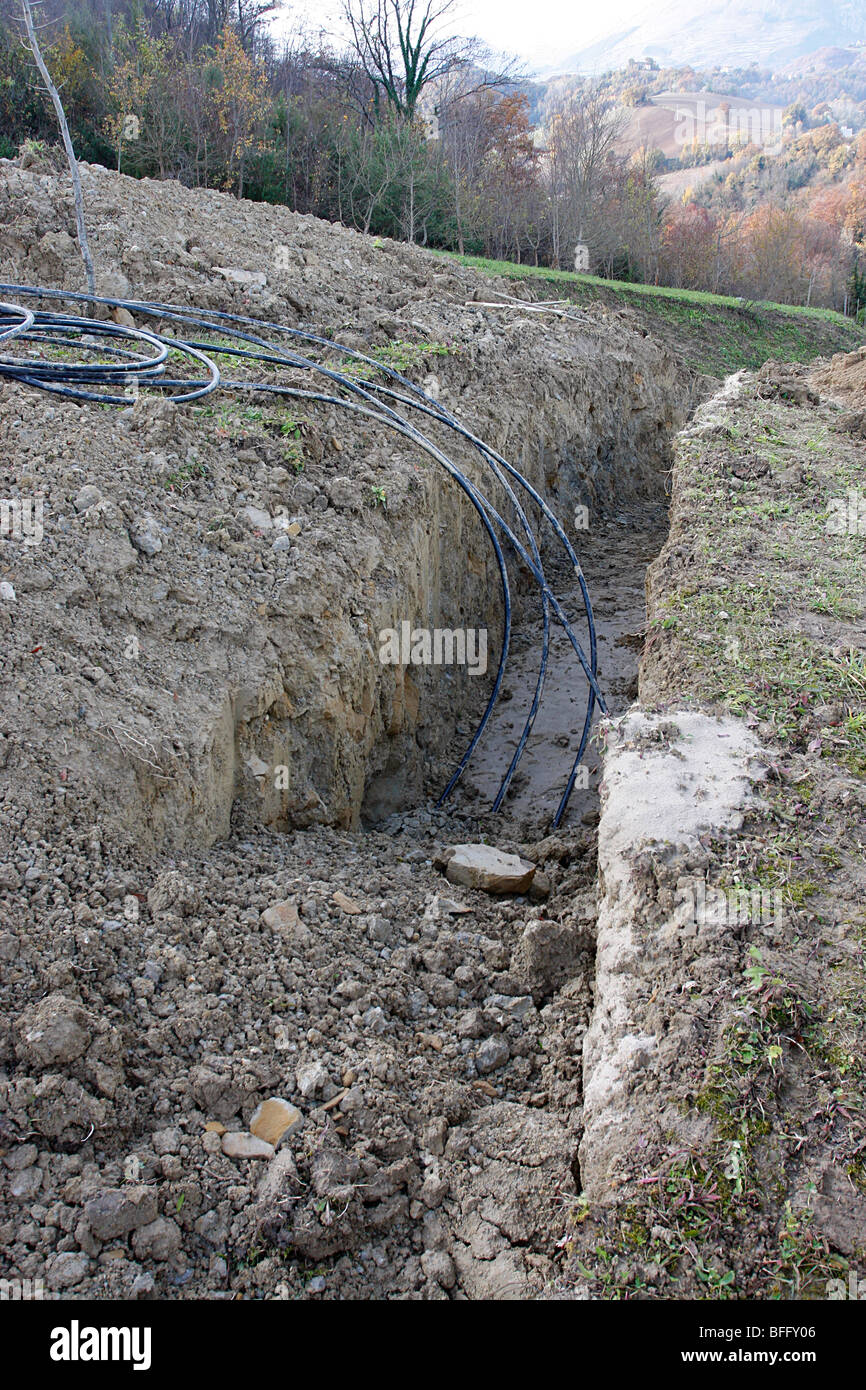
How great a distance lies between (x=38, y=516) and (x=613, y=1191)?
4.06m

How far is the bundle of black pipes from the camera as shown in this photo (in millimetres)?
5551

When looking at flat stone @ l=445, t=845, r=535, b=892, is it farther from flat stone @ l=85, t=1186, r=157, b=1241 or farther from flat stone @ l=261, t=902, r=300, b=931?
flat stone @ l=85, t=1186, r=157, b=1241

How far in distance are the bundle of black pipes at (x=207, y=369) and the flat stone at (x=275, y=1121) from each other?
3.31 metres

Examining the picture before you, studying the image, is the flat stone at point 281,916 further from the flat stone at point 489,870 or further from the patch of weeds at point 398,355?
the patch of weeds at point 398,355

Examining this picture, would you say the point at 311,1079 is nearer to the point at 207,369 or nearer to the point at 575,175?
the point at 207,369

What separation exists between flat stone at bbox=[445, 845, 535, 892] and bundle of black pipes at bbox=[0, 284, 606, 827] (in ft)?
4.04

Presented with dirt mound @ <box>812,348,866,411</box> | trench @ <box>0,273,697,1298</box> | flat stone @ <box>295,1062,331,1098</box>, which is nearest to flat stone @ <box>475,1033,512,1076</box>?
trench @ <box>0,273,697,1298</box>

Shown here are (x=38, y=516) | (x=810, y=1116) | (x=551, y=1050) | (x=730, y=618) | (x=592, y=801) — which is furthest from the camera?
(x=592, y=801)

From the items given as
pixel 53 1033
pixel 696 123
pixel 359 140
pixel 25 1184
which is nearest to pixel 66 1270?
pixel 25 1184

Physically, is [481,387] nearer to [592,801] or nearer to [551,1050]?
[592,801]

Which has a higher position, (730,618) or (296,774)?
(730,618)

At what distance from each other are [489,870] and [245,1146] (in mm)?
2071

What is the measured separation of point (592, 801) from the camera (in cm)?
622

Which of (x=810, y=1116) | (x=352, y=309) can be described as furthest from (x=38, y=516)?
(x=352, y=309)
